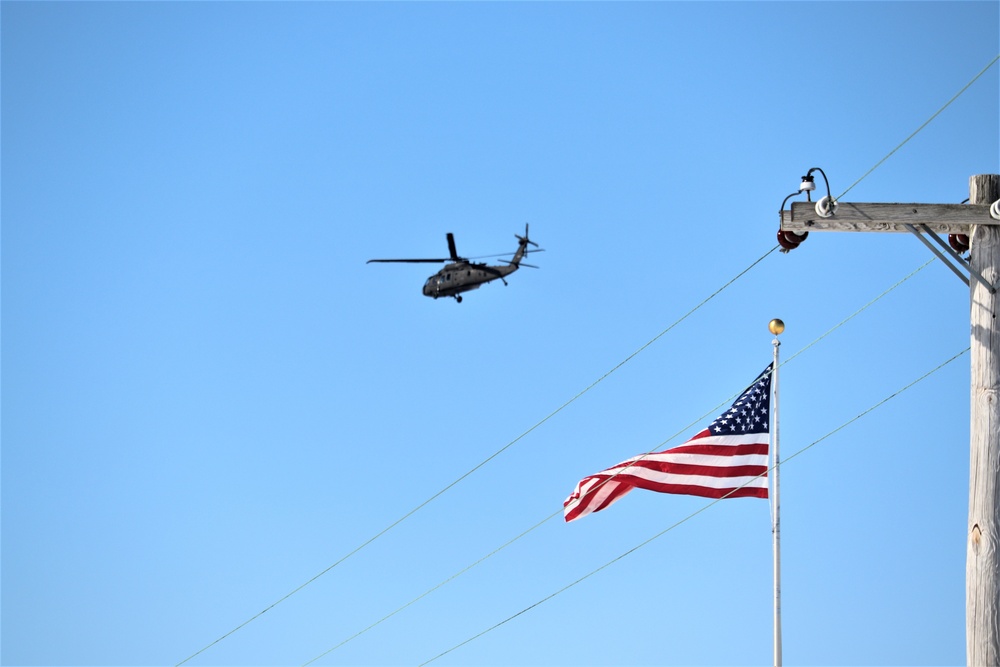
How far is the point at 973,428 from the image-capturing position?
9.77 metres

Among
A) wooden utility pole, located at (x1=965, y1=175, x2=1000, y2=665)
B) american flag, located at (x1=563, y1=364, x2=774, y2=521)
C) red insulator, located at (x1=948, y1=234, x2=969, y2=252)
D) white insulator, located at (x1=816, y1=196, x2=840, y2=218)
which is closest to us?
wooden utility pole, located at (x1=965, y1=175, x2=1000, y2=665)

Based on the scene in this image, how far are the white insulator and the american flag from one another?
19.9ft

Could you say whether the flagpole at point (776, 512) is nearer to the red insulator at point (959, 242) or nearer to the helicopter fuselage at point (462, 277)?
the red insulator at point (959, 242)

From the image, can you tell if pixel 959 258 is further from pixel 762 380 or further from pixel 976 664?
pixel 762 380

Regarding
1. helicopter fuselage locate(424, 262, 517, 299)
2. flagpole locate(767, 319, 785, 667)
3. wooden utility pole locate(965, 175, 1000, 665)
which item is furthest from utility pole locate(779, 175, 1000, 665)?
helicopter fuselage locate(424, 262, 517, 299)

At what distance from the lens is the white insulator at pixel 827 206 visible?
1041 centimetres

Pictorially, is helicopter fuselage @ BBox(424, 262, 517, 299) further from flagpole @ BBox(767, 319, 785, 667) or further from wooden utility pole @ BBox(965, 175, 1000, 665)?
wooden utility pole @ BBox(965, 175, 1000, 665)

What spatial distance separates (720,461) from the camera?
16.1 m

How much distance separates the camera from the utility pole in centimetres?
945

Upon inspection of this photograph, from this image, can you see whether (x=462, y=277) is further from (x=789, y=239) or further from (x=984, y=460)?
(x=984, y=460)

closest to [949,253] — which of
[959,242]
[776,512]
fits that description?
[959,242]

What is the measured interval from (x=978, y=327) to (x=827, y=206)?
148 cm

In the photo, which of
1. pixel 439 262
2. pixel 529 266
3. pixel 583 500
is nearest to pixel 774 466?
pixel 583 500

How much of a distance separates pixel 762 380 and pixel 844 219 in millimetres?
6043
